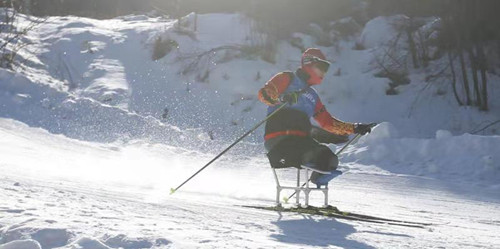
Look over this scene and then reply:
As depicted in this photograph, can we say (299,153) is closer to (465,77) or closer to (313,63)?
(313,63)

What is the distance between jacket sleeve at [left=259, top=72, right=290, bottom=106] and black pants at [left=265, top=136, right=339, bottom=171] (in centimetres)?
45

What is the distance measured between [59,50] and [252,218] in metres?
14.8

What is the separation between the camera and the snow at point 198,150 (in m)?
5.05

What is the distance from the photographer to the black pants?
6.61m

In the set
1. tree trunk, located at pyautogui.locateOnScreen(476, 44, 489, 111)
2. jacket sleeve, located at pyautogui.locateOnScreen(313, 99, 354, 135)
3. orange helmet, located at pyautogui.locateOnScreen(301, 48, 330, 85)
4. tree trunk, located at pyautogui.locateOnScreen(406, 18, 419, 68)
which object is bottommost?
jacket sleeve, located at pyautogui.locateOnScreen(313, 99, 354, 135)

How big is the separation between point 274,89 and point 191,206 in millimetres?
1444

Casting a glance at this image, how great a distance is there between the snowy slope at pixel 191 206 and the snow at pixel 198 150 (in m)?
0.03

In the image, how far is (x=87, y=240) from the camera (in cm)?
403

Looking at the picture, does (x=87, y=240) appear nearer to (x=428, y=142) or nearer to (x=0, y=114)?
(x=428, y=142)

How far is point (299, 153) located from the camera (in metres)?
6.66

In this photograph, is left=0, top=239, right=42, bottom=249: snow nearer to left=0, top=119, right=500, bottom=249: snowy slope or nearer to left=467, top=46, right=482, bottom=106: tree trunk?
left=0, top=119, right=500, bottom=249: snowy slope

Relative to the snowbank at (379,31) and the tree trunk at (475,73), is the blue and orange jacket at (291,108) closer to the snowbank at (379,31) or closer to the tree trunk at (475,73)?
the tree trunk at (475,73)

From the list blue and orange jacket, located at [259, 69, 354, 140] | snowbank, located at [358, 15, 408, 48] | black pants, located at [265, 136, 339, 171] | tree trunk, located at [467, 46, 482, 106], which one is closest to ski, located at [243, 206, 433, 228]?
black pants, located at [265, 136, 339, 171]

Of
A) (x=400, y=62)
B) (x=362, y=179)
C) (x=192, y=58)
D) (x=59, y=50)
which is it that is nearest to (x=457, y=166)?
(x=362, y=179)
